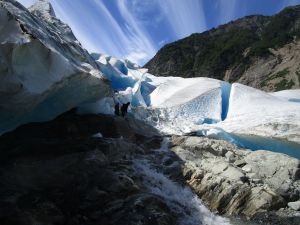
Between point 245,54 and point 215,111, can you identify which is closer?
point 215,111

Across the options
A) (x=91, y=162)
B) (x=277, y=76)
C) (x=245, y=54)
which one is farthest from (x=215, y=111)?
(x=245, y=54)

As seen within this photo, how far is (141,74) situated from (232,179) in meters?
22.0

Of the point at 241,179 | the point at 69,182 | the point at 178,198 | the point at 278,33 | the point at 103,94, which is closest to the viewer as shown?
the point at 69,182

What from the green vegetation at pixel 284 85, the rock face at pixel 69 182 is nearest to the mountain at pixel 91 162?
the rock face at pixel 69 182

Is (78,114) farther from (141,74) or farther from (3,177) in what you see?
(141,74)

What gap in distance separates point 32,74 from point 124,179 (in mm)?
3230

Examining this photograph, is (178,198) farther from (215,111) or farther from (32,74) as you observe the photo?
(215,111)

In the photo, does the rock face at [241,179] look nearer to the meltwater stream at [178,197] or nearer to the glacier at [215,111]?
the meltwater stream at [178,197]

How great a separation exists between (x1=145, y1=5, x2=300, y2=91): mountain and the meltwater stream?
164 ft

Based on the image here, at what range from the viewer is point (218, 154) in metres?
13.7

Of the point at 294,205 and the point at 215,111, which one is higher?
the point at 215,111

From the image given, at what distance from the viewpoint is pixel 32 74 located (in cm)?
858

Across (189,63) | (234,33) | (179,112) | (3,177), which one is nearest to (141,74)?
(179,112)

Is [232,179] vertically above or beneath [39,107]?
beneath
